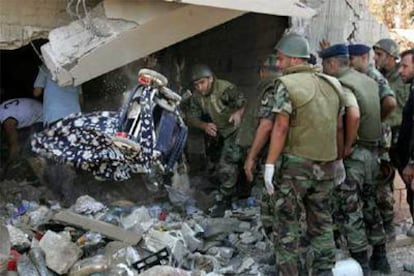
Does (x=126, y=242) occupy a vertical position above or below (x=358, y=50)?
below

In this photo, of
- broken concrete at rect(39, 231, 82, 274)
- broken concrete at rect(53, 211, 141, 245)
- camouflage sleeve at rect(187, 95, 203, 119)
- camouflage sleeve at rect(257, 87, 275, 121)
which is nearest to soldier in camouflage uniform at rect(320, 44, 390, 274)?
camouflage sleeve at rect(257, 87, 275, 121)

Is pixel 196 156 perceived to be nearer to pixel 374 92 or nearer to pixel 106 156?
pixel 106 156

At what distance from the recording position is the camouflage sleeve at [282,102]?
4.16m

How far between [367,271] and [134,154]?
213cm

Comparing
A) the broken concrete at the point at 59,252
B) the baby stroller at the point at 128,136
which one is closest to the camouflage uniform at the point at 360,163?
the baby stroller at the point at 128,136

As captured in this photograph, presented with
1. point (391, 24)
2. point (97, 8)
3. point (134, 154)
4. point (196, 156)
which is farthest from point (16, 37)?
point (391, 24)

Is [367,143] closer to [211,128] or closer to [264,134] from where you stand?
[264,134]

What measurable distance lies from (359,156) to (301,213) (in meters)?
0.84

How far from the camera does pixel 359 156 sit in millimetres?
4910

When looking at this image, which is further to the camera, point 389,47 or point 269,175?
point 389,47

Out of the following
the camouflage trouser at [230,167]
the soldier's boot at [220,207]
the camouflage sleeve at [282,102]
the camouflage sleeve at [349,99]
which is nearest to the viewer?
the camouflage sleeve at [282,102]

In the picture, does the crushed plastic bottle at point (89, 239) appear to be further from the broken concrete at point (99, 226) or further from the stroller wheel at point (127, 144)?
the stroller wheel at point (127, 144)

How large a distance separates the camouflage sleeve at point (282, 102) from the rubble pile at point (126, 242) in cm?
138

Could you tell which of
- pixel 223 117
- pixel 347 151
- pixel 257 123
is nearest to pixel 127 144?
pixel 257 123
